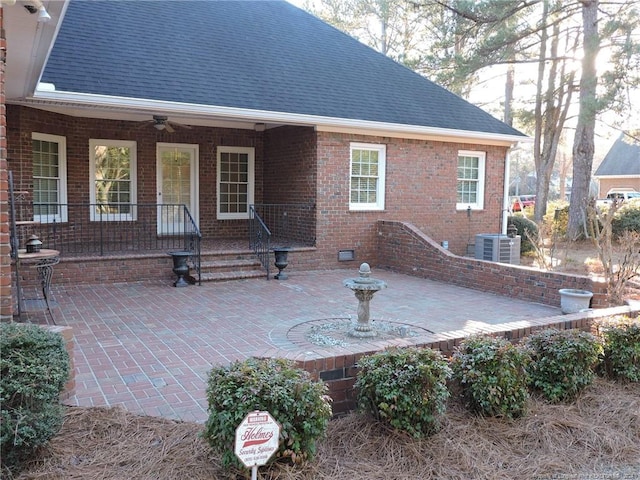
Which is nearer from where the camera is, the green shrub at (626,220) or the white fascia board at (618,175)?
the green shrub at (626,220)

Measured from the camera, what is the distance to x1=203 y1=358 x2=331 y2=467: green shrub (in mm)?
2734

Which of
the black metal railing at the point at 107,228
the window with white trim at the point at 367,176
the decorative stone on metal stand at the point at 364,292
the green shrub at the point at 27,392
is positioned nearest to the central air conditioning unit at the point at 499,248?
the window with white trim at the point at 367,176

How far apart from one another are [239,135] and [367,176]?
3587mm

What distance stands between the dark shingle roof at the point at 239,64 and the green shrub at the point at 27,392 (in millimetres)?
6706

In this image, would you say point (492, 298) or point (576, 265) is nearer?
point (492, 298)

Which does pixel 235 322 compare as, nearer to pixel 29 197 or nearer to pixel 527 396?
pixel 527 396

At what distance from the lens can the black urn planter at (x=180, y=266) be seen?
29.2ft

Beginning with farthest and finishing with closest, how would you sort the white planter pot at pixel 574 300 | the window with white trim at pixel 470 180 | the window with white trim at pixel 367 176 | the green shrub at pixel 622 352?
the window with white trim at pixel 470 180, the window with white trim at pixel 367 176, the white planter pot at pixel 574 300, the green shrub at pixel 622 352

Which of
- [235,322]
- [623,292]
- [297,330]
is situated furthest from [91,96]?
[623,292]

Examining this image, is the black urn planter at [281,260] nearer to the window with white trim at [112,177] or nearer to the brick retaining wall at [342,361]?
the window with white trim at [112,177]

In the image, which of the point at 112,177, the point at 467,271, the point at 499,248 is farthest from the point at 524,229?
the point at 112,177

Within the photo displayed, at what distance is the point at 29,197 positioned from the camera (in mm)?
9664

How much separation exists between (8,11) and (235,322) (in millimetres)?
3973

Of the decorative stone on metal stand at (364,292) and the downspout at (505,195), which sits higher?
the downspout at (505,195)
